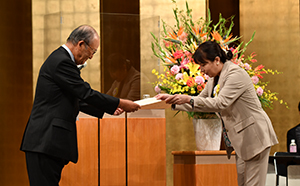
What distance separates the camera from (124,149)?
144 inches

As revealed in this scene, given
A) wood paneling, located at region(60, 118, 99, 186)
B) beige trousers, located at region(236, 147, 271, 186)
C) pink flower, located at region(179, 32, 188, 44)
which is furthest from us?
wood paneling, located at region(60, 118, 99, 186)

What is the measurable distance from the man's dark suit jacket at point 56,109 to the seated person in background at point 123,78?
150 cm

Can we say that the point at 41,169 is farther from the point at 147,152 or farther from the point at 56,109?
the point at 147,152

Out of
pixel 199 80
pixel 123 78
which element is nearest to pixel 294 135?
pixel 199 80

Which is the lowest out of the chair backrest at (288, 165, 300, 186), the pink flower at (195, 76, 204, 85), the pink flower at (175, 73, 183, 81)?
the chair backrest at (288, 165, 300, 186)

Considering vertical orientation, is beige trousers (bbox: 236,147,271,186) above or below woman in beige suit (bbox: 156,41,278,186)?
below

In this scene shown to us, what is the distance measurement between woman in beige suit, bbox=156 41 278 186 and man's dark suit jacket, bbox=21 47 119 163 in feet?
2.51

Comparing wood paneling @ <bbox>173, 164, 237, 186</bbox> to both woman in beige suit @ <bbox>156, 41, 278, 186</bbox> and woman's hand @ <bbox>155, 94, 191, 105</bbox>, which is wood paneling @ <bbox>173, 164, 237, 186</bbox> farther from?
woman's hand @ <bbox>155, 94, 191, 105</bbox>

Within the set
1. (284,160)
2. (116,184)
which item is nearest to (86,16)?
(116,184)

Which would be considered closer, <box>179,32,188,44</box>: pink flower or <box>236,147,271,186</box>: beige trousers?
<box>236,147,271,186</box>: beige trousers

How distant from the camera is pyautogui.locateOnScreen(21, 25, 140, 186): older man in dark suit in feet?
6.64

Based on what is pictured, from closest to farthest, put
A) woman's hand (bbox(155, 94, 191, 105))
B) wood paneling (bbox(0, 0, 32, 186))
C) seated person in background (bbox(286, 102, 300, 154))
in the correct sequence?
1. woman's hand (bbox(155, 94, 191, 105))
2. wood paneling (bbox(0, 0, 32, 186))
3. seated person in background (bbox(286, 102, 300, 154))

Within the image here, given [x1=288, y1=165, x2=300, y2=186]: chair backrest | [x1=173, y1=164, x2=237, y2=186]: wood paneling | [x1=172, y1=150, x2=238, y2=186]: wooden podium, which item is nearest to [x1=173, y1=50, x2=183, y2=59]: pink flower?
[x1=172, y1=150, x2=238, y2=186]: wooden podium

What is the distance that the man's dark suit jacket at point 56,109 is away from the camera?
2.03 m
